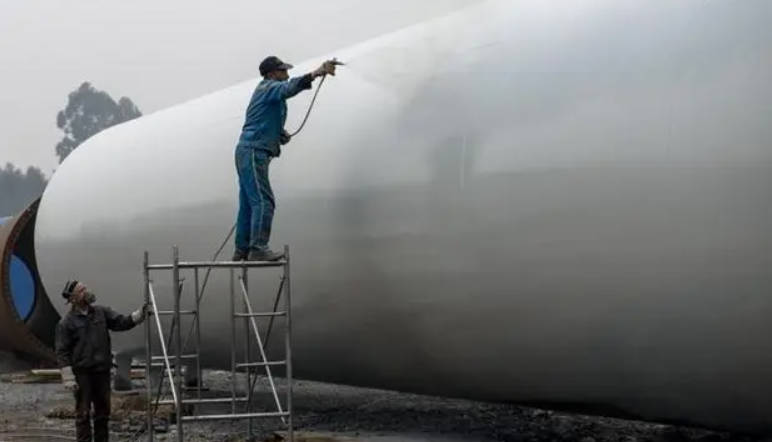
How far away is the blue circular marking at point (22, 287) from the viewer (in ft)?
50.1

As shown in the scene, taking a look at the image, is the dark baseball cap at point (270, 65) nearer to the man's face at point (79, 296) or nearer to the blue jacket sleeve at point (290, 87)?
the blue jacket sleeve at point (290, 87)

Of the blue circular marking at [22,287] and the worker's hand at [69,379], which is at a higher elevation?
the blue circular marking at [22,287]

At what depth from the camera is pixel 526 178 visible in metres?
6.32

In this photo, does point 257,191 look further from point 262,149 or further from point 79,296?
point 79,296

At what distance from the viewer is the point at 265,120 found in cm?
767

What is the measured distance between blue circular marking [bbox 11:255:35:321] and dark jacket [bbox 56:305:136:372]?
7306 mm

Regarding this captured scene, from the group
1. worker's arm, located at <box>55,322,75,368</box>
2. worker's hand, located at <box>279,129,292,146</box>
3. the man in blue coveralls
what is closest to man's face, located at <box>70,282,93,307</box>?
worker's arm, located at <box>55,322,75,368</box>

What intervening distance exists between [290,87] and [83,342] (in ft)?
8.89

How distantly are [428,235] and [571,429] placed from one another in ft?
9.06

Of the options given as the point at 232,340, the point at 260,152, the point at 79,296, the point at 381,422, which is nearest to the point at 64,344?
the point at 79,296

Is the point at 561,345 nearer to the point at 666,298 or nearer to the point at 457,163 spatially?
the point at 666,298

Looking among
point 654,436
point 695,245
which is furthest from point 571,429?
point 695,245

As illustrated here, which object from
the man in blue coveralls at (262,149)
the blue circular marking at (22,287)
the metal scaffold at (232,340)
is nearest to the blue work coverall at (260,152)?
the man in blue coveralls at (262,149)

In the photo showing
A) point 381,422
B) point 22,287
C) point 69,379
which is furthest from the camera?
point 22,287
